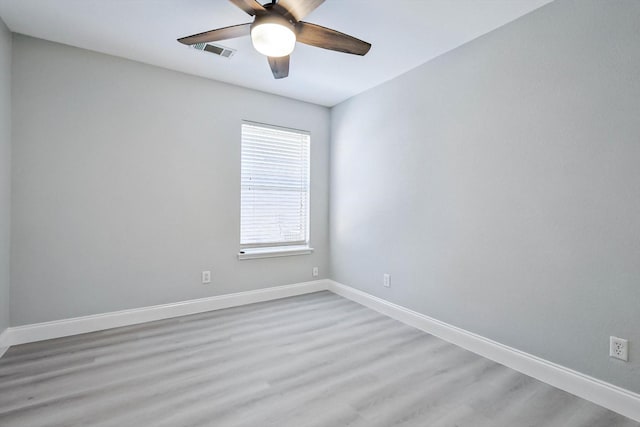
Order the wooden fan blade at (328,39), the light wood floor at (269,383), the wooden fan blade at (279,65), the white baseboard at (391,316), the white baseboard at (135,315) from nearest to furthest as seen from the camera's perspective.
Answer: the light wood floor at (269,383) → the white baseboard at (391,316) → the wooden fan blade at (328,39) → the wooden fan blade at (279,65) → the white baseboard at (135,315)

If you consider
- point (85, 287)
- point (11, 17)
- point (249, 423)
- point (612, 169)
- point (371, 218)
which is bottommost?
point (249, 423)

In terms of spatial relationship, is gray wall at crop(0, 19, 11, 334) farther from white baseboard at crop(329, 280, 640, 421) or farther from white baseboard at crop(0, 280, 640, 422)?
white baseboard at crop(329, 280, 640, 421)

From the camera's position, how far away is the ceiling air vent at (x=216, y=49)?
2.56 m

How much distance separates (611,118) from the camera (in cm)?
176

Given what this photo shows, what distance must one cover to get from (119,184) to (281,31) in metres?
2.10

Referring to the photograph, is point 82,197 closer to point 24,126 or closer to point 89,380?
point 24,126

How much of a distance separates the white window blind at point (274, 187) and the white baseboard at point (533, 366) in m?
1.56

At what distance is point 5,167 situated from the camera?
2.37m

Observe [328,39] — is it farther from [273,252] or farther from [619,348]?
[619,348]

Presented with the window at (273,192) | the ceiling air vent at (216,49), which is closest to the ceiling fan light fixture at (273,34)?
the ceiling air vent at (216,49)

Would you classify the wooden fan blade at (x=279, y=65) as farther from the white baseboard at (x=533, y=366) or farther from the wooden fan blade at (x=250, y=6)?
the white baseboard at (x=533, y=366)

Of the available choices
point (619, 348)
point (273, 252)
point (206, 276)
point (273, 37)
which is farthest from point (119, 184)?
point (619, 348)

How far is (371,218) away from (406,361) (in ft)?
5.30

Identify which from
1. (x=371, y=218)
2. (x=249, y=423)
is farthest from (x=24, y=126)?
(x=371, y=218)
